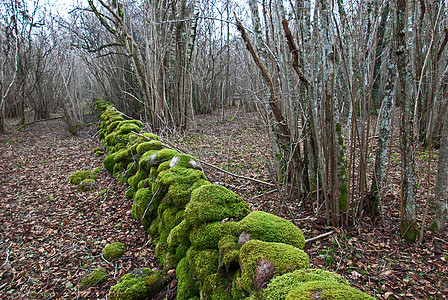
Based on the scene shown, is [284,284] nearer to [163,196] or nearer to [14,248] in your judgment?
[163,196]

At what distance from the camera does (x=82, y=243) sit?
349 centimetres

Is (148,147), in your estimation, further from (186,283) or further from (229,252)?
(229,252)

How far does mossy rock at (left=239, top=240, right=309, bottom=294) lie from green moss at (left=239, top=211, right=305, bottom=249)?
0.58 ft

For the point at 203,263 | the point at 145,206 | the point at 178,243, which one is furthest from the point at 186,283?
the point at 145,206

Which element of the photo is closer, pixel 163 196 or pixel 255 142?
pixel 163 196

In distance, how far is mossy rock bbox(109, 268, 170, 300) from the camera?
2420mm

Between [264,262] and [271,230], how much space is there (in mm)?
382

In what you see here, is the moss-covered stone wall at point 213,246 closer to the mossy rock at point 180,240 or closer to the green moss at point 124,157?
the mossy rock at point 180,240

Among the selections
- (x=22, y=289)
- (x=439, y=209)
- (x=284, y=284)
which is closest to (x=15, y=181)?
(x=22, y=289)

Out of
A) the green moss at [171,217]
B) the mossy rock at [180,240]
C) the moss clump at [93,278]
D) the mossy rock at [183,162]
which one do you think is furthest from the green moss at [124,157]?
the mossy rock at [180,240]

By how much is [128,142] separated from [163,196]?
2738 mm

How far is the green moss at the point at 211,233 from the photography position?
2.15m

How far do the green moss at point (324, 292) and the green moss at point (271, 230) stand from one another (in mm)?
589

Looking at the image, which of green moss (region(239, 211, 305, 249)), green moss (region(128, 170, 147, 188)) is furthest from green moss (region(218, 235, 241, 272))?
green moss (region(128, 170, 147, 188))
